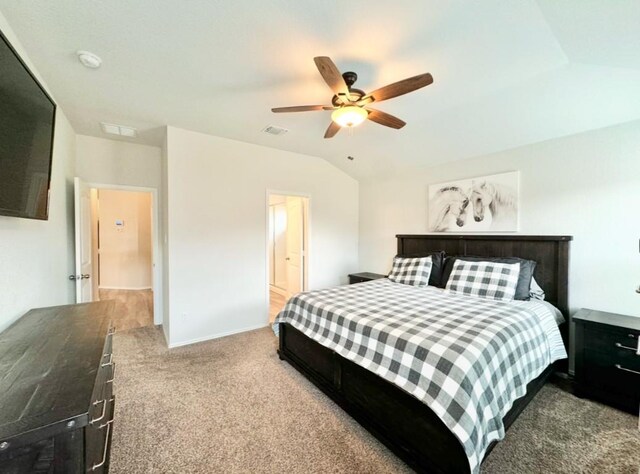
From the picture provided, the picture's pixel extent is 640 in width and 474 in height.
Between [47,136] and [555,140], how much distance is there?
447 centimetres

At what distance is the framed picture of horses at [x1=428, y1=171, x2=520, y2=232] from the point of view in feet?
10.4

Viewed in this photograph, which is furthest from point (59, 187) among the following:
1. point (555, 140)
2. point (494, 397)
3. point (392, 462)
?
point (555, 140)

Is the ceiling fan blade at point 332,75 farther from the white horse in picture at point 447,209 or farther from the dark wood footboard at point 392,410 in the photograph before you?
the white horse in picture at point 447,209

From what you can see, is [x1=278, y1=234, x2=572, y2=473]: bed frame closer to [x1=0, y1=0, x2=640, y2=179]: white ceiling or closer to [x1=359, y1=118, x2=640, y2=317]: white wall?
[x1=359, y1=118, x2=640, y2=317]: white wall

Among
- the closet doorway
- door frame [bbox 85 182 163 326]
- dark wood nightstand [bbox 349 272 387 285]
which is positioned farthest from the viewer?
the closet doorway

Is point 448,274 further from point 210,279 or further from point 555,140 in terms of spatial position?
point 210,279

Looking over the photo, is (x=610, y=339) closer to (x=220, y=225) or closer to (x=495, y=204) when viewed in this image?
(x=495, y=204)

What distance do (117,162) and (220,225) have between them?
5.94 feet

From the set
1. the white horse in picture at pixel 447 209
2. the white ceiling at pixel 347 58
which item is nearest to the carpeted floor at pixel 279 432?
the white horse in picture at pixel 447 209

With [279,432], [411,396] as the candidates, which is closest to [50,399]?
[279,432]

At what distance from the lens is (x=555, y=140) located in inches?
112

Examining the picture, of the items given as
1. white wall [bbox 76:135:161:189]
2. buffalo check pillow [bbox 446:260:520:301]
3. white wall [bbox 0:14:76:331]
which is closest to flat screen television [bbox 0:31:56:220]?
white wall [bbox 0:14:76:331]

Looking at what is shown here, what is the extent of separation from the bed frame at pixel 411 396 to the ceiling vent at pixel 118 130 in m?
3.08

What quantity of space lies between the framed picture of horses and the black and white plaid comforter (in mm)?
1068
